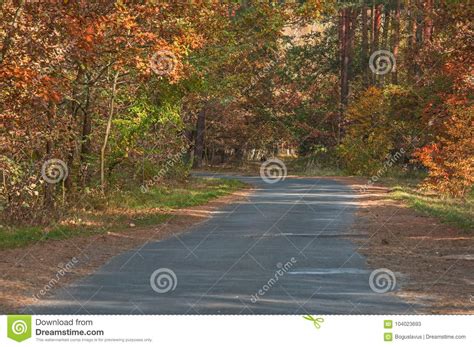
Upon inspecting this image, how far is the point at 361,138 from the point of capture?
2350 inches

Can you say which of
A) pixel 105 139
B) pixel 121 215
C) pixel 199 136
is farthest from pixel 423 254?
pixel 199 136

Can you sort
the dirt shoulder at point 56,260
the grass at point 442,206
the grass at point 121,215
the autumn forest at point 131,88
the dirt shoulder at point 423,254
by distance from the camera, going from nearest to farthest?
the dirt shoulder at point 423,254 → the dirt shoulder at point 56,260 → the autumn forest at point 131,88 → the grass at point 121,215 → the grass at point 442,206

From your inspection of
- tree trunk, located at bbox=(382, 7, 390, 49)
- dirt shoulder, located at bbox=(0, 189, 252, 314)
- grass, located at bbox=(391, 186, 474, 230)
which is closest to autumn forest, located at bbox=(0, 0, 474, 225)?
grass, located at bbox=(391, 186, 474, 230)

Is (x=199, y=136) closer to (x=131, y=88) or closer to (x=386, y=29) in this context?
(x=386, y=29)

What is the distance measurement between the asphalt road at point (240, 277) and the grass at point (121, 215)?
1.84 metres

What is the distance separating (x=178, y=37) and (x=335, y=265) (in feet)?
27.1

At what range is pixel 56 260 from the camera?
16.9 meters

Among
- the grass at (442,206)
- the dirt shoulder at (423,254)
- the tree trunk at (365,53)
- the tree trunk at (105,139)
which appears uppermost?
the tree trunk at (365,53)

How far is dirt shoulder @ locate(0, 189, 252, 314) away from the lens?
13.3 meters

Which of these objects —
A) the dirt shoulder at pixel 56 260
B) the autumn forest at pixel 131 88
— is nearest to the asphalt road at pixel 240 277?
the dirt shoulder at pixel 56 260

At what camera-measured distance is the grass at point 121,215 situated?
65.6ft

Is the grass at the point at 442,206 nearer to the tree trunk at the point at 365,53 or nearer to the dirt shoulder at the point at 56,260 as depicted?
the dirt shoulder at the point at 56,260
